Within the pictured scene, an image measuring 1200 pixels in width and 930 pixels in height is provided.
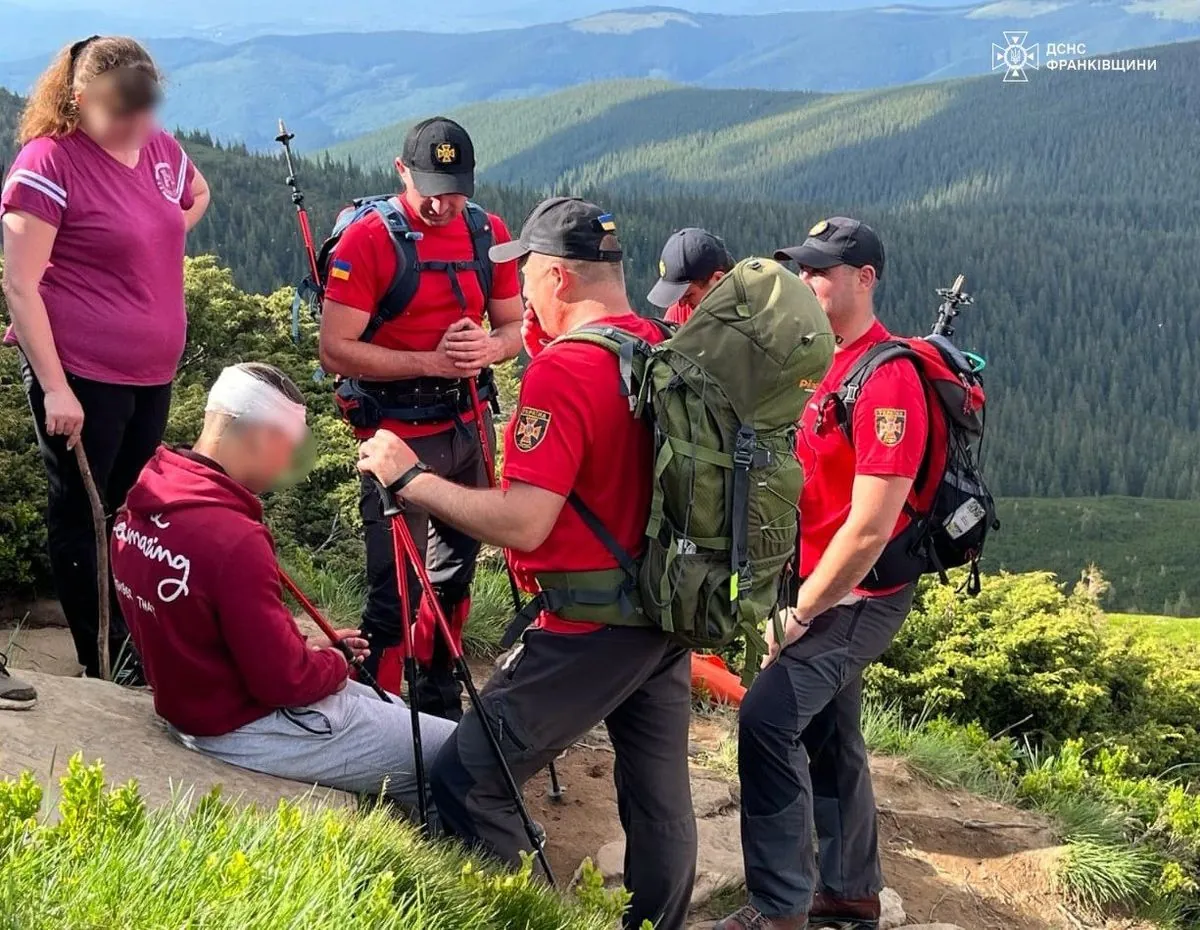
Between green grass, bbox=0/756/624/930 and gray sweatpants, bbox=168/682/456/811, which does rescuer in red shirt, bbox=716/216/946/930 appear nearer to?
gray sweatpants, bbox=168/682/456/811

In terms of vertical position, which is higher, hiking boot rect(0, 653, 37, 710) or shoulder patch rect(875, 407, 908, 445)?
shoulder patch rect(875, 407, 908, 445)

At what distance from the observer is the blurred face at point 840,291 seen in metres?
5.08

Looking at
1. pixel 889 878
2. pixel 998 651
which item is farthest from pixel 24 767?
pixel 998 651

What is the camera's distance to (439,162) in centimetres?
539

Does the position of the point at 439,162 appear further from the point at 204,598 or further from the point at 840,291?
the point at 204,598

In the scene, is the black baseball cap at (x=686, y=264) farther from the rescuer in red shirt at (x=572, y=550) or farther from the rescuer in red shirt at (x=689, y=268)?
the rescuer in red shirt at (x=572, y=550)

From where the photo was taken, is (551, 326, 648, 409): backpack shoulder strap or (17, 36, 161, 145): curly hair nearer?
(551, 326, 648, 409): backpack shoulder strap

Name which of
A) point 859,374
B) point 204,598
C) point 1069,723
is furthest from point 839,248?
point 1069,723

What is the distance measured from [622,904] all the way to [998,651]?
16536 millimetres

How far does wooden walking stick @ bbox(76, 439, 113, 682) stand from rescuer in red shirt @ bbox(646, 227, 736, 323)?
276cm

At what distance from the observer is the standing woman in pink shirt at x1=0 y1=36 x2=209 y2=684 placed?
15.5 ft

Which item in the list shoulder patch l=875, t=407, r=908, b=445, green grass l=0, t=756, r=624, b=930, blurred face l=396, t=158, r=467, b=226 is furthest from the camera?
Answer: blurred face l=396, t=158, r=467, b=226

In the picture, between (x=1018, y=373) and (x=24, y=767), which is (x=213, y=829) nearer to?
(x=24, y=767)

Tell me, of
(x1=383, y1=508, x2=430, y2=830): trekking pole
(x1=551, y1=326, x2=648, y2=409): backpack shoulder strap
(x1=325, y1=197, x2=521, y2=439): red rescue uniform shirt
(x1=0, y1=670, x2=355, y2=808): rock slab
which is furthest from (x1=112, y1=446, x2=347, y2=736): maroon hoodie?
(x1=325, y1=197, x2=521, y2=439): red rescue uniform shirt
